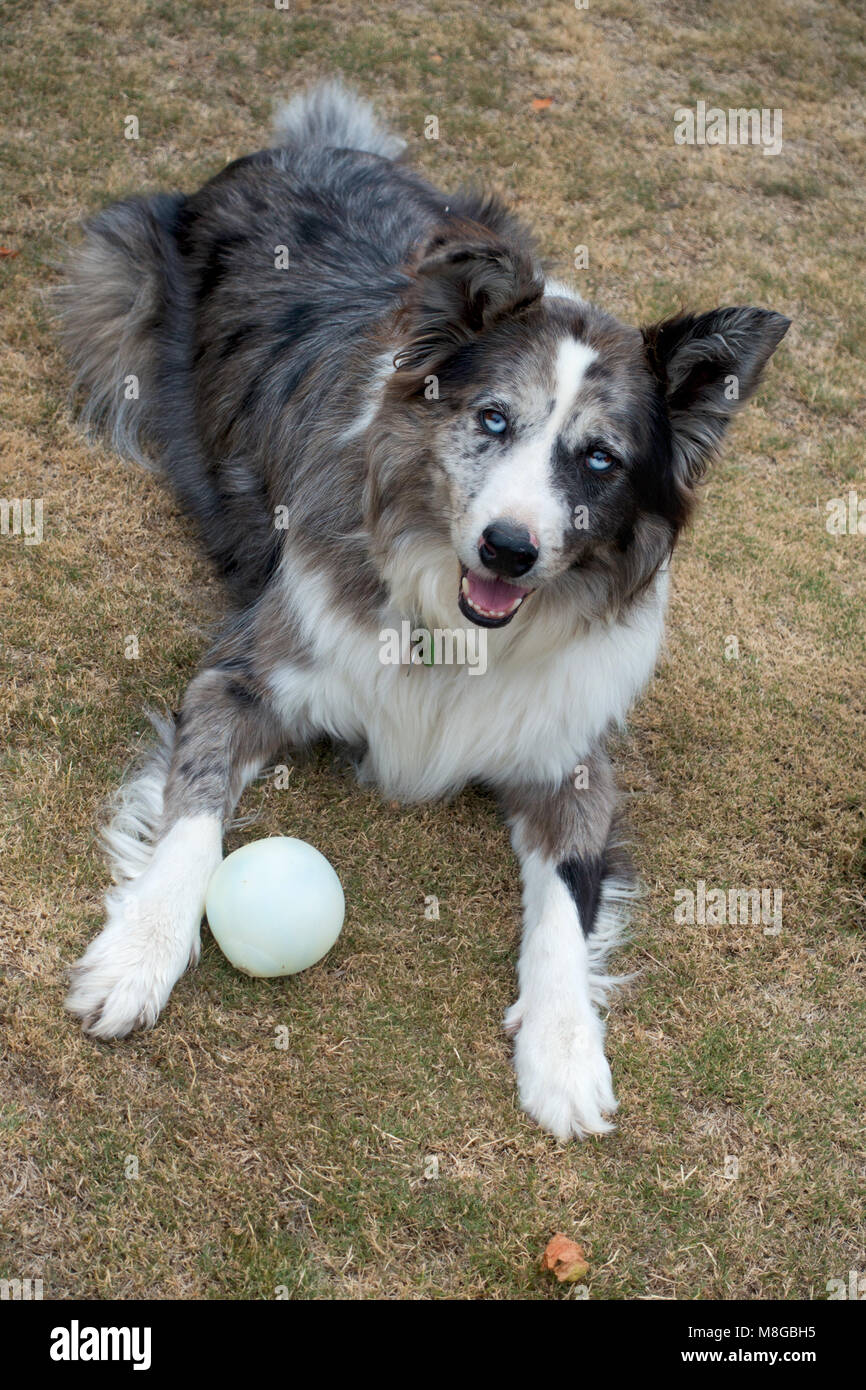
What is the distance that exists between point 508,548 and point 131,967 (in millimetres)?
1655

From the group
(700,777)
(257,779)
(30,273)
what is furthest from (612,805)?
(30,273)

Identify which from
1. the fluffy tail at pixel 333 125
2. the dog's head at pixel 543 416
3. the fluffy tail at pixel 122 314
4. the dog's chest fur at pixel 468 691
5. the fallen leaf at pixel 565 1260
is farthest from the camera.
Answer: the fluffy tail at pixel 333 125

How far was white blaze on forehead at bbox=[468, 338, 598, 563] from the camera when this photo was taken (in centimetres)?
344

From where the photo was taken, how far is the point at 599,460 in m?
3.61

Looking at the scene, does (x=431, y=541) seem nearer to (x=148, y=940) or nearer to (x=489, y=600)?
(x=489, y=600)

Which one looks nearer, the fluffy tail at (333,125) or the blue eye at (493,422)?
the blue eye at (493,422)

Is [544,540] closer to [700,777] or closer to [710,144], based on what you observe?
[700,777]

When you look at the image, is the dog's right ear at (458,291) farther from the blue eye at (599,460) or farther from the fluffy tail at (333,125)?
the fluffy tail at (333,125)

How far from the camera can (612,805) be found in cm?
441

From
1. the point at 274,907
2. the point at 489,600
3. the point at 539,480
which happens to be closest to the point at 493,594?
the point at 489,600

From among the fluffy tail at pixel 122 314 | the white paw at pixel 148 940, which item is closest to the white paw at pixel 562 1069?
the white paw at pixel 148 940

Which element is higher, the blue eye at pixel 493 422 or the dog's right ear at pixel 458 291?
the dog's right ear at pixel 458 291

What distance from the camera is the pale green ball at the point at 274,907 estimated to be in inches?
144

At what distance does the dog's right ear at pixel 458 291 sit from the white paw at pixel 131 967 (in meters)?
1.83
